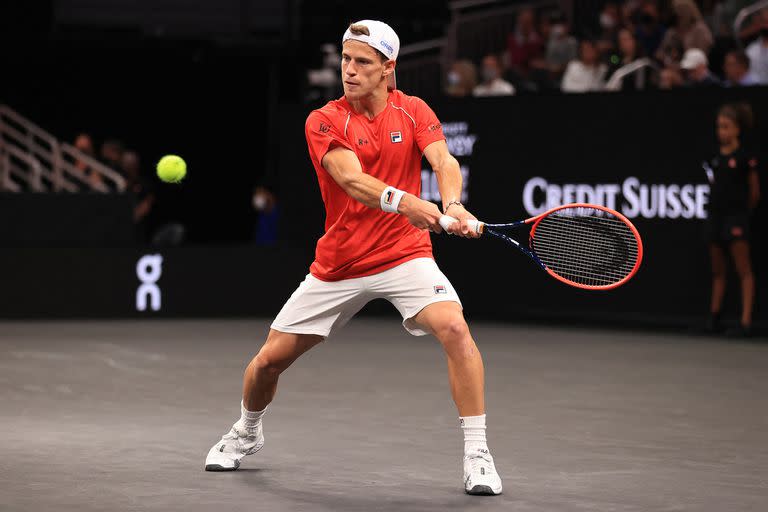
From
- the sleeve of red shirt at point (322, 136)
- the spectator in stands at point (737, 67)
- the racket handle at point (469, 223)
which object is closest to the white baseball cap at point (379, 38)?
the sleeve of red shirt at point (322, 136)

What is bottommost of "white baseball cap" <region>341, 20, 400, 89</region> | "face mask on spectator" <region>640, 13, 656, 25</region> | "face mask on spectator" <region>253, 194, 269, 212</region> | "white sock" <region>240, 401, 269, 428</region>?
"white sock" <region>240, 401, 269, 428</region>

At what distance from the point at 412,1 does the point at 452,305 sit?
650 inches

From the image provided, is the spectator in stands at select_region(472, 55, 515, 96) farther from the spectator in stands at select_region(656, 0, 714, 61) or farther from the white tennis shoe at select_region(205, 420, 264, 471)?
the white tennis shoe at select_region(205, 420, 264, 471)

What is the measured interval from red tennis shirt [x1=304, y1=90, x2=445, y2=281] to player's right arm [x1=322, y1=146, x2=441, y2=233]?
0.25 feet

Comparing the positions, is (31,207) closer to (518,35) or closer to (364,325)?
(364,325)

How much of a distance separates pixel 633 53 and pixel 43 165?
28.6 feet

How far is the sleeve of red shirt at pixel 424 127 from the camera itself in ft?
20.3

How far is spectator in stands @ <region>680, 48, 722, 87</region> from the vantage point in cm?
1373

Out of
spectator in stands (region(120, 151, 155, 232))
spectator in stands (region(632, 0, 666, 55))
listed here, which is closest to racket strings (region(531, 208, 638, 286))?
spectator in stands (region(632, 0, 666, 55))

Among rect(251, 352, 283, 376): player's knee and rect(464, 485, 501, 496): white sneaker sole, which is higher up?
rect(251, 352, 283, 376): player's knee

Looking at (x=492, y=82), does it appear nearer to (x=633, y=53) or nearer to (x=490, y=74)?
(x=490, y=74)

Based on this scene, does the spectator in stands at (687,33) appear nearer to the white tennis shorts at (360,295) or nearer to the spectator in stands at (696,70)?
the spectator in stands at (696,70)

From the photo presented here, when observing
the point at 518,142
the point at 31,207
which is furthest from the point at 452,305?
the point at 31,207

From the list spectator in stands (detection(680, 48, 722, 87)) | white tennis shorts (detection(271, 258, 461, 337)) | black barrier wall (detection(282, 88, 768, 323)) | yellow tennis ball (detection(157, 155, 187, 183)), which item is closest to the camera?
white tennis shorts (detection(271, 258, 461, 337))
